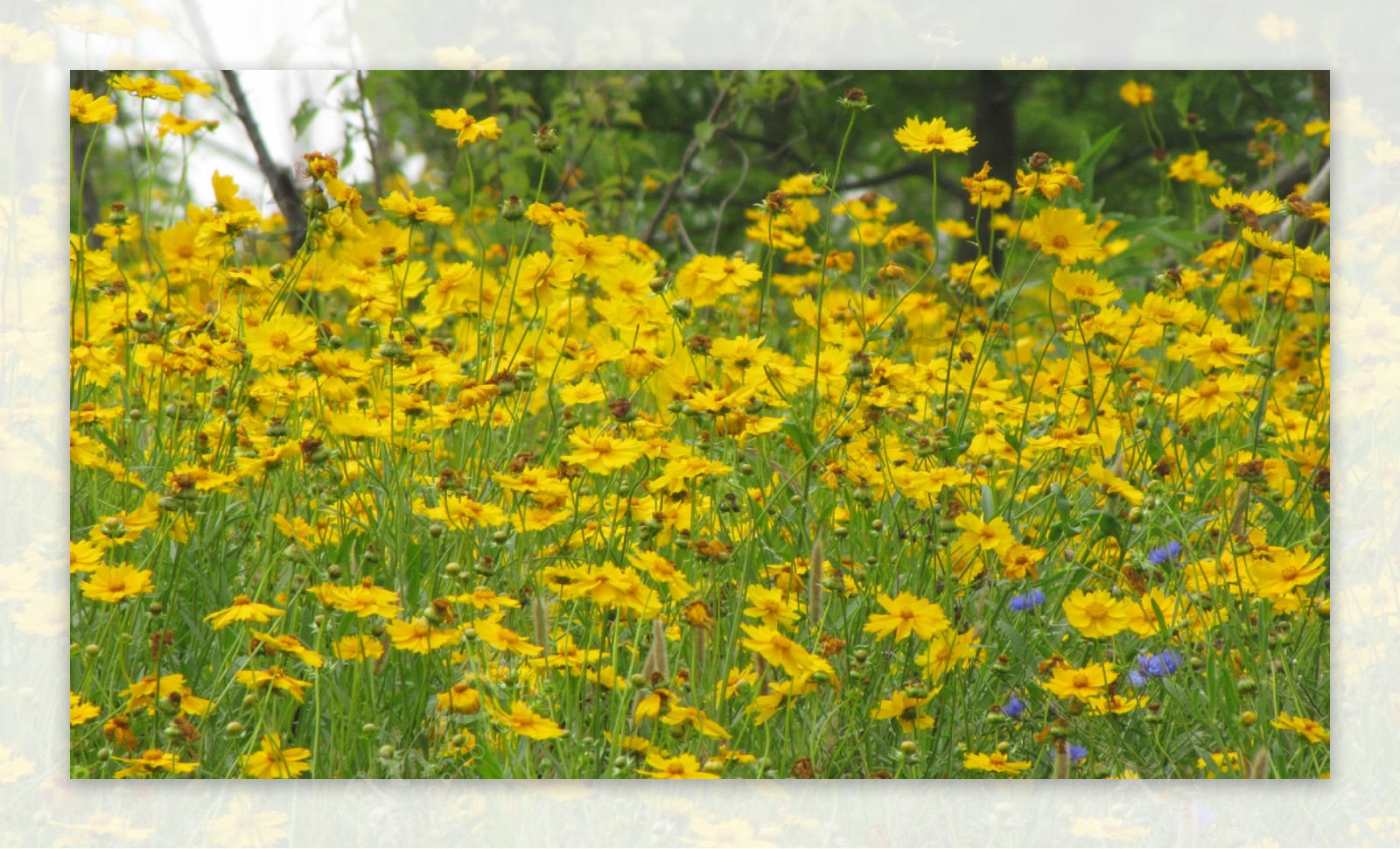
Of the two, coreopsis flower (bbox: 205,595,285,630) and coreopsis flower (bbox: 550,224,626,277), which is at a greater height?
coreopsis flower (bbox: 550,224,626,277)

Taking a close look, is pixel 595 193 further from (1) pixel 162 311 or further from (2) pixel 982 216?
(1) pixel 162 311

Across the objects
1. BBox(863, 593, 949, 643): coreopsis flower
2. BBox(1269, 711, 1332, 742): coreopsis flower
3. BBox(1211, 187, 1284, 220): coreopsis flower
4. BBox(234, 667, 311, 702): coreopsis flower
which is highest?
BBox(1211, 187, 1284, 220): coreopsis flower

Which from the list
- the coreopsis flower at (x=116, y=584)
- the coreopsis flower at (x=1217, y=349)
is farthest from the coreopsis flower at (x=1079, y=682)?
the coreopsis flower at (x=116, y=584)

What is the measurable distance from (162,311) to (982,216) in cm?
187

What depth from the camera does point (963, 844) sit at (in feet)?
4.61

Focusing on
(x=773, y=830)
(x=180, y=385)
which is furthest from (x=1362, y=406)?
(x=180, y=385)

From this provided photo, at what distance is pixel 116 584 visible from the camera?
1.36 meters

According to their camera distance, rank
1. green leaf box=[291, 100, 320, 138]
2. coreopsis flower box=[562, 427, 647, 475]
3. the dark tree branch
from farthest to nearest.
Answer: green leaf box=[291, 100, 320, 138] < the dark tree branch < coreopsis flower box=[562, 427, 647, 475]

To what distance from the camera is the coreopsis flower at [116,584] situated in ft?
4.37

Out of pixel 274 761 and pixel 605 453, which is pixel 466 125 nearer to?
pixel 605 453

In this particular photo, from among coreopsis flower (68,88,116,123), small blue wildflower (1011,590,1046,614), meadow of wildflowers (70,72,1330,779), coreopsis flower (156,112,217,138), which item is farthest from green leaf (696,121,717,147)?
small blue wildflower (1011,590,1046,614)

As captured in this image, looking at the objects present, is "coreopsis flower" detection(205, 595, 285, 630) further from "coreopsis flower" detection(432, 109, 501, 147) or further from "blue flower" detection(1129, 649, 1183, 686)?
"blue flower" detection(1129, 649, 1183, 686)

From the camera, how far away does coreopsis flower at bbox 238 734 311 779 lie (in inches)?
52.1

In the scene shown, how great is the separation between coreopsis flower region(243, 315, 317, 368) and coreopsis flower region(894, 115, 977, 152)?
624mm
